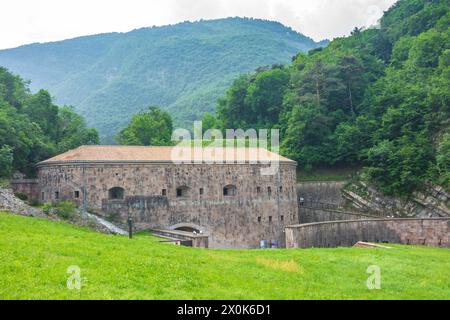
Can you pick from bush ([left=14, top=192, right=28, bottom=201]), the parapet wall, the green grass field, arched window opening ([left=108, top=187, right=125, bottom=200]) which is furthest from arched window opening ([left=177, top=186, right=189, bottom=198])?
the green grass field

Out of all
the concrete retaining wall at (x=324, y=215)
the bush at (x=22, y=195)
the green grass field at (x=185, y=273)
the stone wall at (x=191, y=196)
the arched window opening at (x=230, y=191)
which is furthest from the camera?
the concrete retaining wall at (x=324, y=215)

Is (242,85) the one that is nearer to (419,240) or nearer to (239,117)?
(239,117)

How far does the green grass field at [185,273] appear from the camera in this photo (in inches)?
381

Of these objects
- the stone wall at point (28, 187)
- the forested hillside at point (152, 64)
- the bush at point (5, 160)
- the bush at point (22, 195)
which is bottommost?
the bush at point (22, 195)

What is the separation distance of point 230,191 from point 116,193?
7.80 m

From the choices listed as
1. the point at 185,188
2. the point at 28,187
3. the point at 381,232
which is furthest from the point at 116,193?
the point at 381,232

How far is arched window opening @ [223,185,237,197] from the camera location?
1252 inches

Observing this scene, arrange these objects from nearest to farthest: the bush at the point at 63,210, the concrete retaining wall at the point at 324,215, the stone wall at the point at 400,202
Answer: the bush at the point at 63,210 < the stone wall at the point at 400,202 < the concrete retaining wall at the point at 324,215

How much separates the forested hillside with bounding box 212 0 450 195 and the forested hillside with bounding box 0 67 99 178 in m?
19.3

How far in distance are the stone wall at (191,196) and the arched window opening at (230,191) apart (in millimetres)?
258

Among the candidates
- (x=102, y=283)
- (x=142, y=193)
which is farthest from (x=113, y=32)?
(x=102, y=283)

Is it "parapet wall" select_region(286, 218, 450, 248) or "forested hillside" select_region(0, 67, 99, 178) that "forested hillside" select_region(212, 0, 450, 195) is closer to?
"parapet wall" select_region(286, 218, 450, 248)

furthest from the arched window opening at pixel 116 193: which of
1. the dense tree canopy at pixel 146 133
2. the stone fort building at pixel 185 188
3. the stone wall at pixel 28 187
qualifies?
the dense tree canopy at pixel 146 133

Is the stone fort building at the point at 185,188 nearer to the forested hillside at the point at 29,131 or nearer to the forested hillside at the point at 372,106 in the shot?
the forested hillside at the point at 29,131
